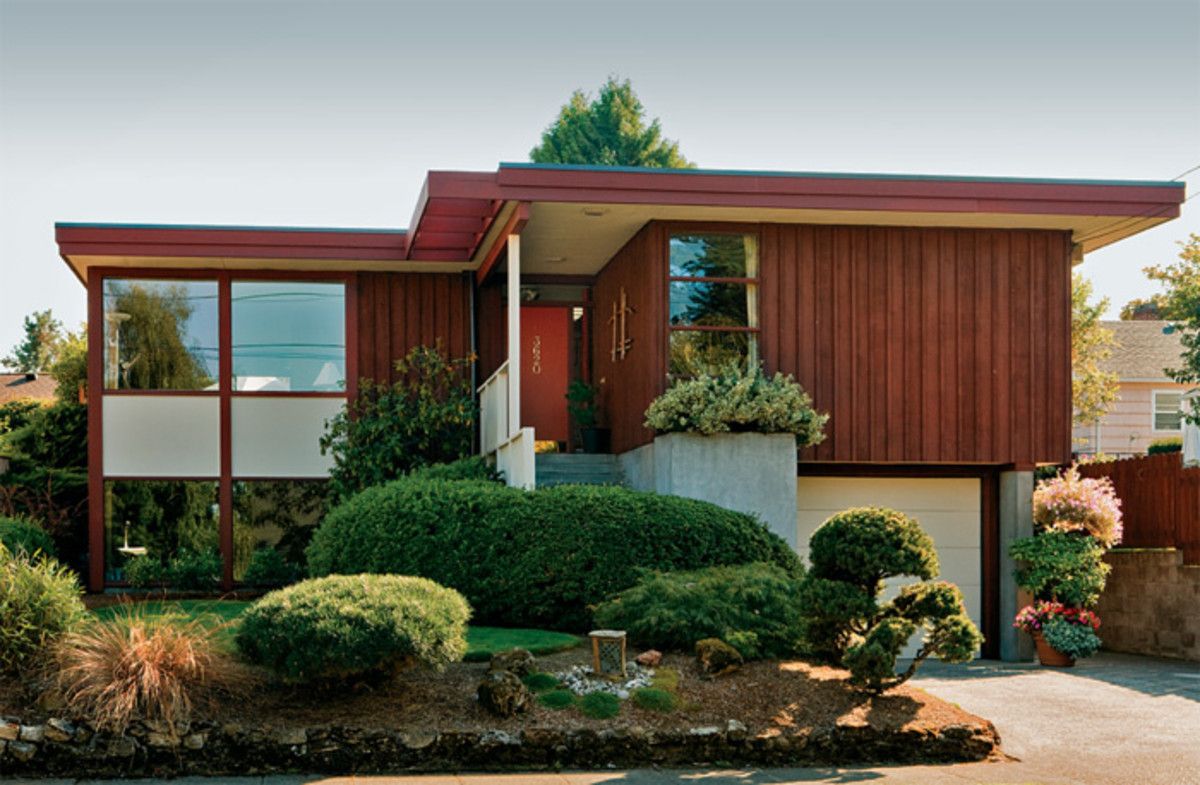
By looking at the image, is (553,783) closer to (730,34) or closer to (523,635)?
(523,635)

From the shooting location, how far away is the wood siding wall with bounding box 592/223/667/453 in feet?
45.2

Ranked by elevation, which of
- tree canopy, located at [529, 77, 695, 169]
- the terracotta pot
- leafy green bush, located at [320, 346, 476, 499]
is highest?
tree canopy, located at [529, 77, 695, 169]

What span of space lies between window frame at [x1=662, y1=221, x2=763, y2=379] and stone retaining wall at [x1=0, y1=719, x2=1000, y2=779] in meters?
5.92

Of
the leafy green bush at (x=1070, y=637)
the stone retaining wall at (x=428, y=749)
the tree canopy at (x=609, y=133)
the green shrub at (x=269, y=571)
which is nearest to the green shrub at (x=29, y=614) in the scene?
the stone retaining wall at (x=428, y=749)

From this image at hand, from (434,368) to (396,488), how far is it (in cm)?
458

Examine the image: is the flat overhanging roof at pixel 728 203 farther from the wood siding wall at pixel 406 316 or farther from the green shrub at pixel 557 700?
the green shrub at pixel 557 700

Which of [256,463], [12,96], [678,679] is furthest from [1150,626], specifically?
[12,96]

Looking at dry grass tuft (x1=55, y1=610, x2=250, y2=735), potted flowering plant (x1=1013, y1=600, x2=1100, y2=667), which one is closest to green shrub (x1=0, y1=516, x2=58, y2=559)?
dry grass tuft (x1=55, y1=610, x2=250, y2=735)

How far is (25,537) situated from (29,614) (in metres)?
6.33

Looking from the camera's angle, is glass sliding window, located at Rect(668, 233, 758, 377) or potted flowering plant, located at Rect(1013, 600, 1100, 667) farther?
glass sliding window, located at Rect(668, 233, 758, 377)

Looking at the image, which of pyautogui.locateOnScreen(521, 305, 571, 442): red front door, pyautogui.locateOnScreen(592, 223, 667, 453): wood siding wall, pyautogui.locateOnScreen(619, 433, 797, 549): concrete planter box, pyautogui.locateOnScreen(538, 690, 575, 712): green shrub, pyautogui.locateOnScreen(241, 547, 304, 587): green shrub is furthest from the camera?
pyautogui.locateOnScreen(521, 305, 571, 442): red front door

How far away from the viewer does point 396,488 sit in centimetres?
1222

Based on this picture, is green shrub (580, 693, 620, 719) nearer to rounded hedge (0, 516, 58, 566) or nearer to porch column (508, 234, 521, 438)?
porch column (508, 234, 521, 438)

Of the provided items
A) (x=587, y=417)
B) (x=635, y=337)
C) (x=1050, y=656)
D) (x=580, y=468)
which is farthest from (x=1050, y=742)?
(x=587, y=417)
